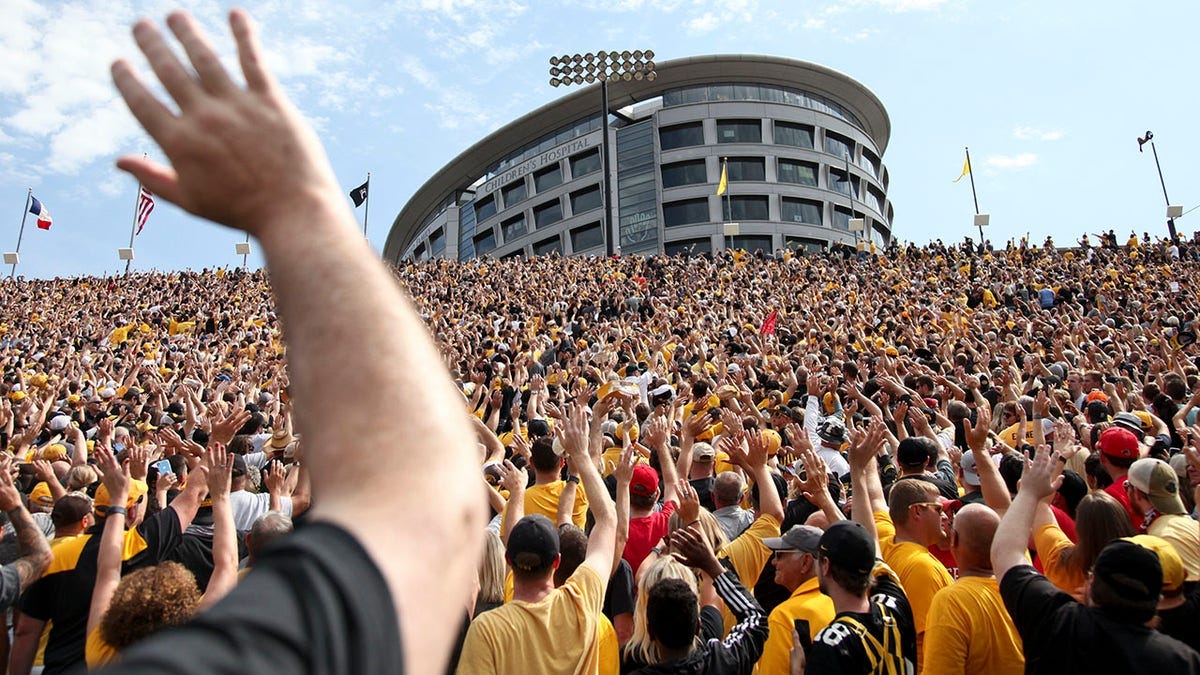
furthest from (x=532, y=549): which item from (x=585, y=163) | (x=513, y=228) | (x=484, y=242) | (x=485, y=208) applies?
(x=485, y=208)

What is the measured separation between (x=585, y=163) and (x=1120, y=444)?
74.7m

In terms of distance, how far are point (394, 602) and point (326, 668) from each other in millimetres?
93

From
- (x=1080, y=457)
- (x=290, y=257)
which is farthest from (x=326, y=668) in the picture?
(x=1080, y=457)

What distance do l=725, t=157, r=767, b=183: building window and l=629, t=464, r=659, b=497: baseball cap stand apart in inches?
2791

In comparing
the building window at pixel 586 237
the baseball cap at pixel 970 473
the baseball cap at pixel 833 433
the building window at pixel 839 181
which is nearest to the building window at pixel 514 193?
the building window at pixel 586 237

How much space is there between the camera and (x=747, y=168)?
74188mm

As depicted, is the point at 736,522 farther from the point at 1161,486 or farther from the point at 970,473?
the point at 1161,486

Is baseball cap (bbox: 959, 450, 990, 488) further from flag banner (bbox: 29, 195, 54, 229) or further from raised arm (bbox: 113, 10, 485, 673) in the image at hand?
flag banner (bbox: 29, 195, 54, 229)

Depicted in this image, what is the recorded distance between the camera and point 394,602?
2.66 ft

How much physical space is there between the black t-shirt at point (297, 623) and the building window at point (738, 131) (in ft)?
252

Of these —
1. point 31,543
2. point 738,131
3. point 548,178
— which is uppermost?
point 738,131

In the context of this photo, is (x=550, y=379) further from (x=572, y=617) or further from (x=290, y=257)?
(x=290, y=257)

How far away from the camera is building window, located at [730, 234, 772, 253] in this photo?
237 ft

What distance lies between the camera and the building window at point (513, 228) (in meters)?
82.2
